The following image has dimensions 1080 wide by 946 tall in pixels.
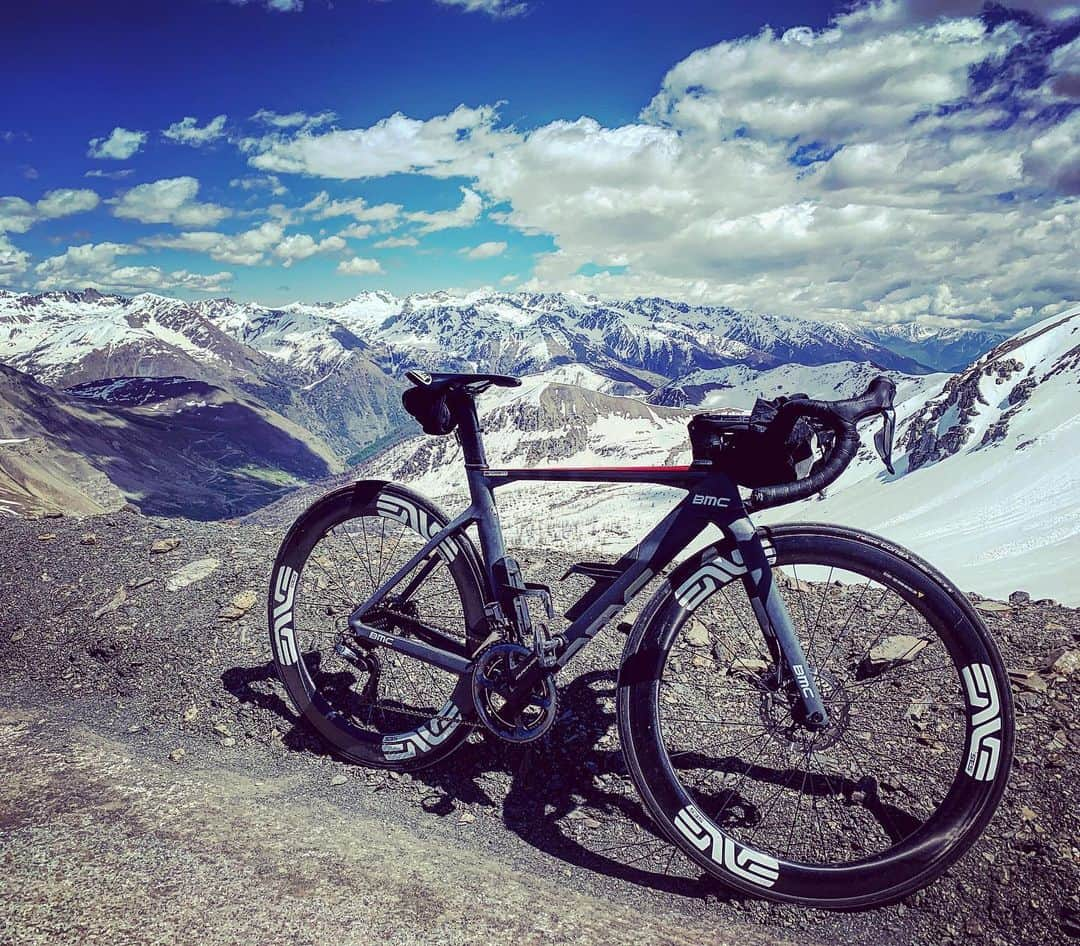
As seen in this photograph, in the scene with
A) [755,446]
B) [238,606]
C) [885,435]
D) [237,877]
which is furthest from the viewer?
[238,606]

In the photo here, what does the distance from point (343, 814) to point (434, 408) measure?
9.58 ft

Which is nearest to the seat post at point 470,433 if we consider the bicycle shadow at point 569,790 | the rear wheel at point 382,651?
the rear wheel at point 382,651

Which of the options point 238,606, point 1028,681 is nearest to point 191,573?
point 238,606

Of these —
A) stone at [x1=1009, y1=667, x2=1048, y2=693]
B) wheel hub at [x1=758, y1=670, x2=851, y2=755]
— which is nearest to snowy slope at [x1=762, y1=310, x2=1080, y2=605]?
stone at [x1=1009, y1=667, x2=1048, y2=693]

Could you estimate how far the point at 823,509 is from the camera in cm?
16788

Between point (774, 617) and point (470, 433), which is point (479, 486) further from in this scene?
point (774, 617)

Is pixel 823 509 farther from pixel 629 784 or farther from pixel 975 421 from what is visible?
pixel 629 784

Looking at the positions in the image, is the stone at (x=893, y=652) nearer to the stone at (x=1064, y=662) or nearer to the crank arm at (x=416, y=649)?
the stone at (x=1064, y=662)

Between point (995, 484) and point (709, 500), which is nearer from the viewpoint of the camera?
point (709, 500)

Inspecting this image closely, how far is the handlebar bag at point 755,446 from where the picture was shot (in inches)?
143

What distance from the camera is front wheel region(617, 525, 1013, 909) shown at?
Result: 3574mm

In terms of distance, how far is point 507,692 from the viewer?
4.49 meters

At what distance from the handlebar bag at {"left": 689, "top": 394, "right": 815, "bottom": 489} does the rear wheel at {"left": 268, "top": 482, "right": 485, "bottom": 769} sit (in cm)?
202

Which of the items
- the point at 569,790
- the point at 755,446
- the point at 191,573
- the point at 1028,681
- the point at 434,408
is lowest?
the point at 569,790
